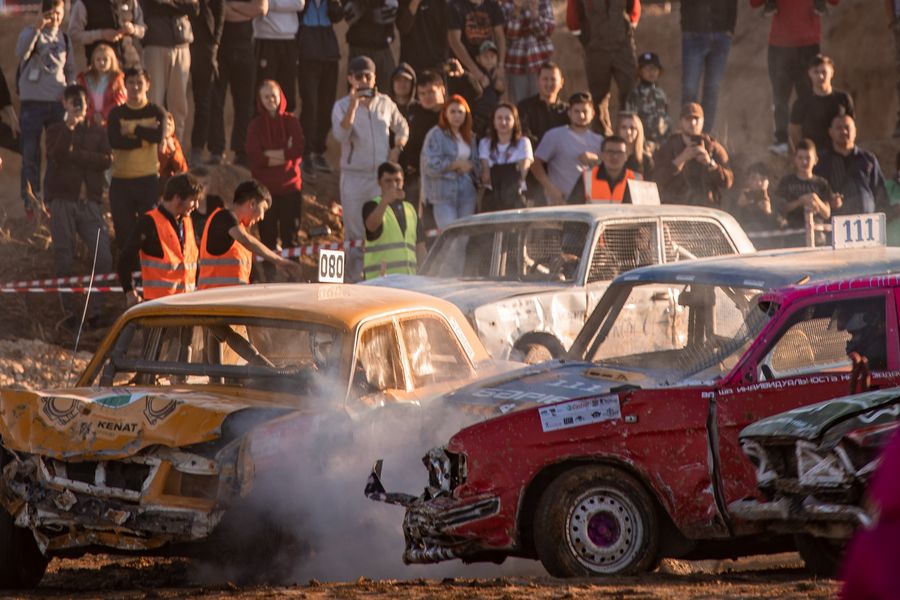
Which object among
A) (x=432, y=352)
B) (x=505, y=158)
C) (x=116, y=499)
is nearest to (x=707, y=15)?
(x=505, y=158)

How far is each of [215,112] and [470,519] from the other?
1083 centimetres

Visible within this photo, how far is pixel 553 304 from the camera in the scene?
40.5 ft

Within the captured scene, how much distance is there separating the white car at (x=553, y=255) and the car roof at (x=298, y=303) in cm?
275

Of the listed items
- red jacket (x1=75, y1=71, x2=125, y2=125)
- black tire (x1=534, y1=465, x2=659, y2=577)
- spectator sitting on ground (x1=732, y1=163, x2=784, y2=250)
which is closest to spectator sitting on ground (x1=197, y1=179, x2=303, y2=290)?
red jacket (x1=75, y1=71, x2=125, y2=125)

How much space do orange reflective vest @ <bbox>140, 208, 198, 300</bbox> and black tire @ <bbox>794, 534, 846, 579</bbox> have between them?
6.78m

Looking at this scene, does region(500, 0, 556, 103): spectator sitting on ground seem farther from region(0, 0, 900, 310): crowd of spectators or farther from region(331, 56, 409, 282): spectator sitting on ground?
region(331, 56, 409, 282): spectator sitting on ground

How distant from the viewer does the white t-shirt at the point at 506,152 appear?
1559cm

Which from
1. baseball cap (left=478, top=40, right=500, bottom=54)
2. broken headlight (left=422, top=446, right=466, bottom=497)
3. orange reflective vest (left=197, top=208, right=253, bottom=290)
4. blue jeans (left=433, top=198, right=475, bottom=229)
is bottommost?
broken headlight (left=422, top=446, right=466, bottom=497)

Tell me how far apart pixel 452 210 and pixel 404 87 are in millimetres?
1564

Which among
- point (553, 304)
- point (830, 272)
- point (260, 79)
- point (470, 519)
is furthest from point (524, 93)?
point (470, 519)

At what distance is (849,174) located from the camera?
16.5 meters

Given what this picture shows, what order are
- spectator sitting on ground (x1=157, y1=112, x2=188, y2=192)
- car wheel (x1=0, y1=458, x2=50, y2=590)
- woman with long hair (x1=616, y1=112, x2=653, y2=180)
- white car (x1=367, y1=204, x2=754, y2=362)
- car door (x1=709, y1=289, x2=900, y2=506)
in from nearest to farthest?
car door (x1=709, y1=289, x2=900, y2=506)
car wheel (x1=0, y1=458, x2=50, y2=590)
white car (x1=367, y1=204, x2=754, y2=362)
spectator sitting on ground (x1=157, y1=112, x2=188, y2=192)
woman with long hair (x1=616, y1=112, x2=653, y2=180)

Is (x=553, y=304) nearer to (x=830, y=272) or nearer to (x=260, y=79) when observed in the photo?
(x=830, y=272)

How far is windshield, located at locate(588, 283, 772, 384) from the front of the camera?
8.99 m
